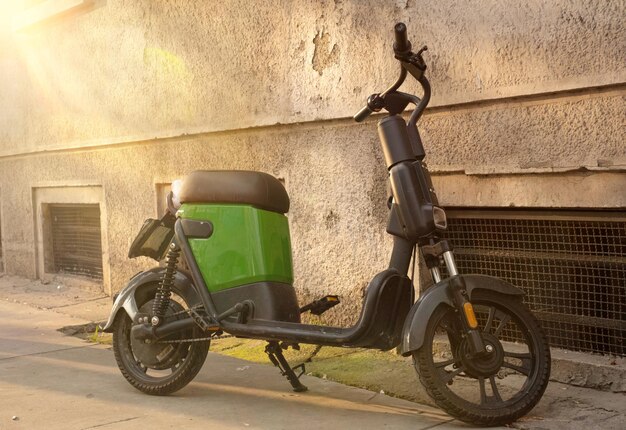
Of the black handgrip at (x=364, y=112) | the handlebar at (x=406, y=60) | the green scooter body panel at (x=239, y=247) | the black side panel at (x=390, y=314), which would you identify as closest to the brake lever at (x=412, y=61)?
the handlebar at (x=406, y=60)

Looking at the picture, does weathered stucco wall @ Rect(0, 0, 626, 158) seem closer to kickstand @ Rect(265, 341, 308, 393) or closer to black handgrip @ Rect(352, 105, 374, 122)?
black handgrip @ Rect(352, 105, 374, 122)

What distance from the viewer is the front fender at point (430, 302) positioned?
12.6ft

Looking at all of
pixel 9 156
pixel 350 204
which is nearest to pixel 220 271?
pixel 350 204

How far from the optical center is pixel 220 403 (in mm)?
4543

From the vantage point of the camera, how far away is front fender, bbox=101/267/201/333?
4.68 meters

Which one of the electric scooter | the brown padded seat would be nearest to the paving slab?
the electric scooter

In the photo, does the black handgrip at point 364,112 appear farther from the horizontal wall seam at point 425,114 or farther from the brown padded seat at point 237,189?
the horizontal wall seam at point 425,114

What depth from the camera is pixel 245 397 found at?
4.64 meters

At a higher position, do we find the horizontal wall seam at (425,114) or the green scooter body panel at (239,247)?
the horizontal wall seam at (425,114)

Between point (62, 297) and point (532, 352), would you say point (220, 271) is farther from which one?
point (62, 297)

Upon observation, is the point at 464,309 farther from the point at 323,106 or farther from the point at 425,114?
the point at 323,106

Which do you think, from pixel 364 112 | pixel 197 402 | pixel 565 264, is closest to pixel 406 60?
pixel 364 112

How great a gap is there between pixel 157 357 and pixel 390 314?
4.40 ft

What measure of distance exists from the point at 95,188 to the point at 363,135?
3.82m
